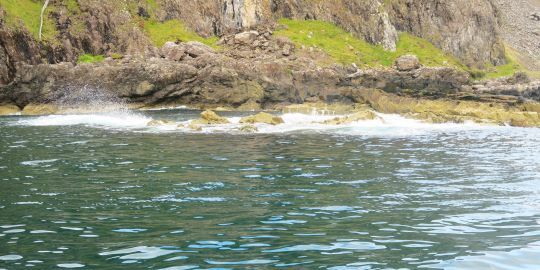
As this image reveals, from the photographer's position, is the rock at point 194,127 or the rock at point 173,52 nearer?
the rock at point 194,127

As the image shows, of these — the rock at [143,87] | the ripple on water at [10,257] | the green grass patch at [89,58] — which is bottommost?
the ripple on water at [10,257]

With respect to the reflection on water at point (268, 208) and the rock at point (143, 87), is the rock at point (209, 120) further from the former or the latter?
the rock at point (143, 87)

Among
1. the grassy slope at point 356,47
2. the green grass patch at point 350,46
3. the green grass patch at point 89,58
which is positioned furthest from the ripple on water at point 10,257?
the green grass patch at point 350,46

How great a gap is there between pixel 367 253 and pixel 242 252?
8.05 ft

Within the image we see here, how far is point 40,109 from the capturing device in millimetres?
67500

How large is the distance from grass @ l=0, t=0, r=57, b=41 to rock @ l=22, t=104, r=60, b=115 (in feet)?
43.8

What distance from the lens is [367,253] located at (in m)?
10.5

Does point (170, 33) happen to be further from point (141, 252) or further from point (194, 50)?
point (141, 252)

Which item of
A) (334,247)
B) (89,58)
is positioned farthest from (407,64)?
(334,247)

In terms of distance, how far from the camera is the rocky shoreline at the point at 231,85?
2709 inches

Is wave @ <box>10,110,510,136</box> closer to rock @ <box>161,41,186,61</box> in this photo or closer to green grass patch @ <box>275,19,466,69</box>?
rock @ <box>161,41,186,61</box>

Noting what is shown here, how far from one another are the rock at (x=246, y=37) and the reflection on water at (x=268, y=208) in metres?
62.9

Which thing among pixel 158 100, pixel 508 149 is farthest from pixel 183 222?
pixel 158 100

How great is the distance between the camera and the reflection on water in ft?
34.1
